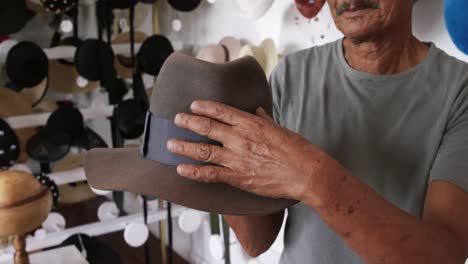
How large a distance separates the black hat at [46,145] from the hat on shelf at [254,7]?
720 mm

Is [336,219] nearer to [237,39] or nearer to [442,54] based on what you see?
[442,54]

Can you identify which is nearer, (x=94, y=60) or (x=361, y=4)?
(x=361, y=4)

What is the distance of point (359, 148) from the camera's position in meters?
0.87

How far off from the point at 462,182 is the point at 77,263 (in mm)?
872

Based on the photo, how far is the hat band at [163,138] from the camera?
2.25 ft

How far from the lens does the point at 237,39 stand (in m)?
1.75

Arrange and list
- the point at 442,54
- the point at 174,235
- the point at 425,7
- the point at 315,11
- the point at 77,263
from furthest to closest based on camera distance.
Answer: the point at 174,235 → the point at 315,11 → the point at 77,263 → the point at 425,7 → the point at 442,54

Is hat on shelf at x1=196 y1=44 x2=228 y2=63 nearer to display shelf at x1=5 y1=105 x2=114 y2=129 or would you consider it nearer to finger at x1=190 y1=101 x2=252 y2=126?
display shelf at x1=5 y1=105 x2=114 y2=129

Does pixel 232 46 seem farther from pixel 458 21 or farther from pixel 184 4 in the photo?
pixel 458 21

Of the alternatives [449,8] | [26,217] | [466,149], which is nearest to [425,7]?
[449,8]

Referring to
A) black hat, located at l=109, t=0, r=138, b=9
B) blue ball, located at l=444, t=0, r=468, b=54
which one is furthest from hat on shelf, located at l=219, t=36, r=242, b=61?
blue ball, located at l=444, t=0, r=468, b=54

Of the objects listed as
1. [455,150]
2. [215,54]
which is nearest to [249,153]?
[455,150]

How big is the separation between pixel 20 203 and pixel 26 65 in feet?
2.78

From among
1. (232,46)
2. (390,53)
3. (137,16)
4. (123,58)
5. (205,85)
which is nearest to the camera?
(205,85)
